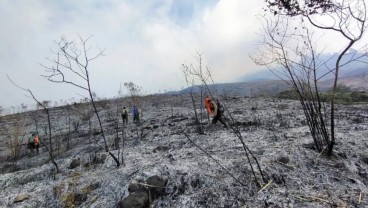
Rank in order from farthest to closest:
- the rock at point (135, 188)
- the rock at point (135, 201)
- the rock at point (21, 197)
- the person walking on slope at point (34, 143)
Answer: the person walking on slope at point (34, 143)
the rock at point (21, 197)
the rock at point (135, 188)
the rock at point (135, 201)

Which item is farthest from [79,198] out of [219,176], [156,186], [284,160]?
[284,160]

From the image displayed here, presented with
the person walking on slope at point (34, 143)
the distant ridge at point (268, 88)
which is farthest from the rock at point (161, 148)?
the person walking on slope at point (34, 143)

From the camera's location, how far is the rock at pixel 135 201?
578cm

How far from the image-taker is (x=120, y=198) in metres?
6.30

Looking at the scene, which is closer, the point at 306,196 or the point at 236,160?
the point at 306,196

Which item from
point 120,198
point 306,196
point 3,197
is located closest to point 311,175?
point 306,196

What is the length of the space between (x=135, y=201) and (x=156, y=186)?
1.77 feet

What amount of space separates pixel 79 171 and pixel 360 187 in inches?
240

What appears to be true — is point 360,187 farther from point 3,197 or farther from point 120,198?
point 3,197

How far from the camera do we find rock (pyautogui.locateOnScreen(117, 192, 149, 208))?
578 cm

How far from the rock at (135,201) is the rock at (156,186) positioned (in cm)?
22

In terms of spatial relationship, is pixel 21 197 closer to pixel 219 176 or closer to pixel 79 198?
pixel 79 198

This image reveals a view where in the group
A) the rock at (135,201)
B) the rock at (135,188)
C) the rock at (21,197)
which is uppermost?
the rock at (135,188)

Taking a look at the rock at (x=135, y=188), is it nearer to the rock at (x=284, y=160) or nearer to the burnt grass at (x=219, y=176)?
the burnt grass at (x=219, y=176)
